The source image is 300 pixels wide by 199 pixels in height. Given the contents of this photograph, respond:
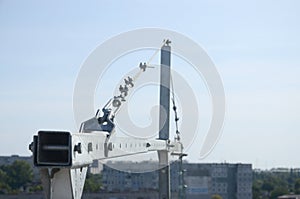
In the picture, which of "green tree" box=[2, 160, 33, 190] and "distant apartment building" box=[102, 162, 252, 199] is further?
"distant apartment building" box=[102, 162, 252, 199]

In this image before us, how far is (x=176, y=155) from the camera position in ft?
55.4

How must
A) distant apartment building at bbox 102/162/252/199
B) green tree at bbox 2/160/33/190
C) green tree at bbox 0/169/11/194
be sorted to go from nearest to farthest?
green tree at bbox 0/169/11/194 → green tree at bbox 2/160/33/190 → distant apartment building at bbox 102/162/252/199

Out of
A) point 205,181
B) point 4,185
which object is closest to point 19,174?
point 4,185

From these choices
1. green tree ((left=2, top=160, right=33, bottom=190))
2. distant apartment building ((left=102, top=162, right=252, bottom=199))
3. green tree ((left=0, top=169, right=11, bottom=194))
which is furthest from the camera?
distant apartment building ((left=102, top=162, right=252, bottom=199))

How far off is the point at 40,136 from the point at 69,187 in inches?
38.0

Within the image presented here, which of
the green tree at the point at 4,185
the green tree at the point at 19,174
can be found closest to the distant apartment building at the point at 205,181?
the green tree at the point at 19,174

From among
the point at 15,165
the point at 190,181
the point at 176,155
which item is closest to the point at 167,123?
the point at 176,155

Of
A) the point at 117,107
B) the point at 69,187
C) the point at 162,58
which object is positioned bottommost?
the point at 69,187

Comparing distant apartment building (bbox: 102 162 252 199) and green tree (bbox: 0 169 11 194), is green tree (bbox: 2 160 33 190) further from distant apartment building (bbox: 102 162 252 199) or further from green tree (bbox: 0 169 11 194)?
distant apartment building (bbox: 102 162 252 199)

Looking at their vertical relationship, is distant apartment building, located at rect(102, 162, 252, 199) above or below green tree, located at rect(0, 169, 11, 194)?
above

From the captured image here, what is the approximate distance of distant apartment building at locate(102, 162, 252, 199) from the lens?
4050 centimetres

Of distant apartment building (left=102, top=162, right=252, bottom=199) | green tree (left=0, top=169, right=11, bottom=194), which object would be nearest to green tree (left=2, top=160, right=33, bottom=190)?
green tree (left=0, top=169, right=11, bottom=194)

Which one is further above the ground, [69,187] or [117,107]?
[117,107]

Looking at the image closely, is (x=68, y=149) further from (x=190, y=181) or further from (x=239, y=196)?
(x=190, y=181)
